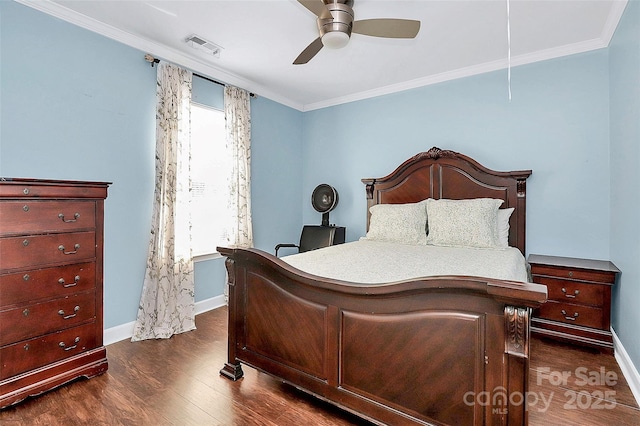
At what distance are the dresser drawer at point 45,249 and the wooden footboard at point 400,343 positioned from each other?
1144 mm

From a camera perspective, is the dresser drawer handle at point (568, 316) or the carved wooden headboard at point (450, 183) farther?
the carved wooden headboard at point (450, 183)

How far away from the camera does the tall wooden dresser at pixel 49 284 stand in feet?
6.07

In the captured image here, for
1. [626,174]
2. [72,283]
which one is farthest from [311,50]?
[626,174]

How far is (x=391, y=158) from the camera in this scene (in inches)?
162

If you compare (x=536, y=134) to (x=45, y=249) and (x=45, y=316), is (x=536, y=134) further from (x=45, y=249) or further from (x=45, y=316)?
(x=45, y=316)

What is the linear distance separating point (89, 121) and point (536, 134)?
161 inches

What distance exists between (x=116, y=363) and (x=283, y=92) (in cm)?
350

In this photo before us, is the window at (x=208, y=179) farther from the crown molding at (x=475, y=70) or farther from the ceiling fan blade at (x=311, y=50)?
the crown molding at (x=475, y=70)

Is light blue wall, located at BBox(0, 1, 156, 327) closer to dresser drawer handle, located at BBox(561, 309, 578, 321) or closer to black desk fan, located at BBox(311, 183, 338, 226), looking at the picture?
black desk fan, located at BBox(311, 183, 338, 226)

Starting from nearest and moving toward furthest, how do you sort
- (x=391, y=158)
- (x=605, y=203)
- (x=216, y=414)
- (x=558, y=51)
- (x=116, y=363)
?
(x=216, y=414)
(x=116, y=363)
(x=605, y=203)
(x=558, y=51)
(x=391, y=158)

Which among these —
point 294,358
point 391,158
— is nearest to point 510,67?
point 391,158

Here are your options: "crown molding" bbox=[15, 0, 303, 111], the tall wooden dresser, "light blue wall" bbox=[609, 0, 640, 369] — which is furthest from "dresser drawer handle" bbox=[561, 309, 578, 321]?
"crown molding" bbox=[15, 0, 303, 111]

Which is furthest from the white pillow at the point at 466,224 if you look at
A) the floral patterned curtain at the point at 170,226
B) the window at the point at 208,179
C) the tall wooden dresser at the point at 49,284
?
the tall wooden dresser at the point at 49,284

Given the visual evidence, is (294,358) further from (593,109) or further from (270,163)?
(593,109)
